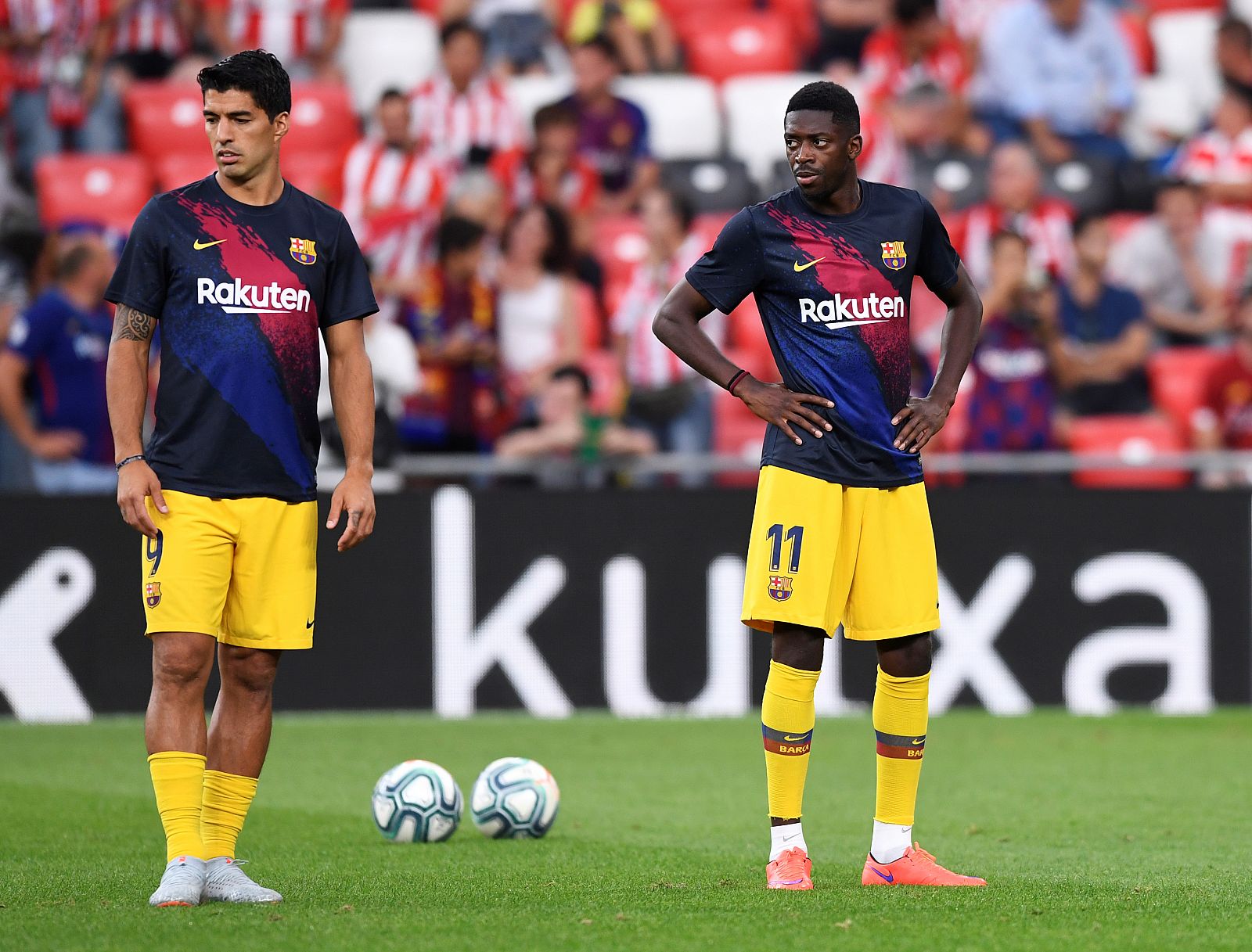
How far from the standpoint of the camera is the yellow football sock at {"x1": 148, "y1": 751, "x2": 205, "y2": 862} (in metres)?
5.23

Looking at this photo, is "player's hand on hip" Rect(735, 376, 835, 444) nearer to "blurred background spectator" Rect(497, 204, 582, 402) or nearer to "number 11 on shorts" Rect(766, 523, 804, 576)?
"number 11 on shorts" Rect(766, 523, 804, 576)

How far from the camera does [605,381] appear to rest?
12.7 m

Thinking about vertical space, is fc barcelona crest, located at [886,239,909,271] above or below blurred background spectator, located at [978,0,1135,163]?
below

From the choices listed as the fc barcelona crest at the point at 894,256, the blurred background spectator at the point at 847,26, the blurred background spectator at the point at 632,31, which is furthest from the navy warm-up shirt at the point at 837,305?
the blurred background spectator at the point at 847,26

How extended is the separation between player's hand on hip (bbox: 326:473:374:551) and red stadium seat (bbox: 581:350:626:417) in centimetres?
639

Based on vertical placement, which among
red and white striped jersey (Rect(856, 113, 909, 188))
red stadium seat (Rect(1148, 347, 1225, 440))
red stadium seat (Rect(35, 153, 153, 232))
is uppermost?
red and white striped jersey (Rect(856, 113, 909, 188))

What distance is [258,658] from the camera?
215 inches

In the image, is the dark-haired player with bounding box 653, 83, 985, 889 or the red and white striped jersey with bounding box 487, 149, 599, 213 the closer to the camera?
the dark-haired player with bounding box 653, 83, 985, 889

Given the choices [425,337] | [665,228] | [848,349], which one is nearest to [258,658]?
[848,349]

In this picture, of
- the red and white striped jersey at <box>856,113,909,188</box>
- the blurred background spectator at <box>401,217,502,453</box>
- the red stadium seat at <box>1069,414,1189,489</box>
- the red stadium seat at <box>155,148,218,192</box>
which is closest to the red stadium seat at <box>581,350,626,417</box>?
the blurred background spectator at <box>401,217,502,453</box>

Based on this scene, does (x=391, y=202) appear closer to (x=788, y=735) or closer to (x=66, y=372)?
(x=66, y=372)

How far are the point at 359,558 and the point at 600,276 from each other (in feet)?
10.6

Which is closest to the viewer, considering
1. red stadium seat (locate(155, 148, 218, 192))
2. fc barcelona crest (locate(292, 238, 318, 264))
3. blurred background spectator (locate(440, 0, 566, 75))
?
fc barcelona crest (locate(292, 238, 318, 264))

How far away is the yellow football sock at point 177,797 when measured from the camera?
206 inches
